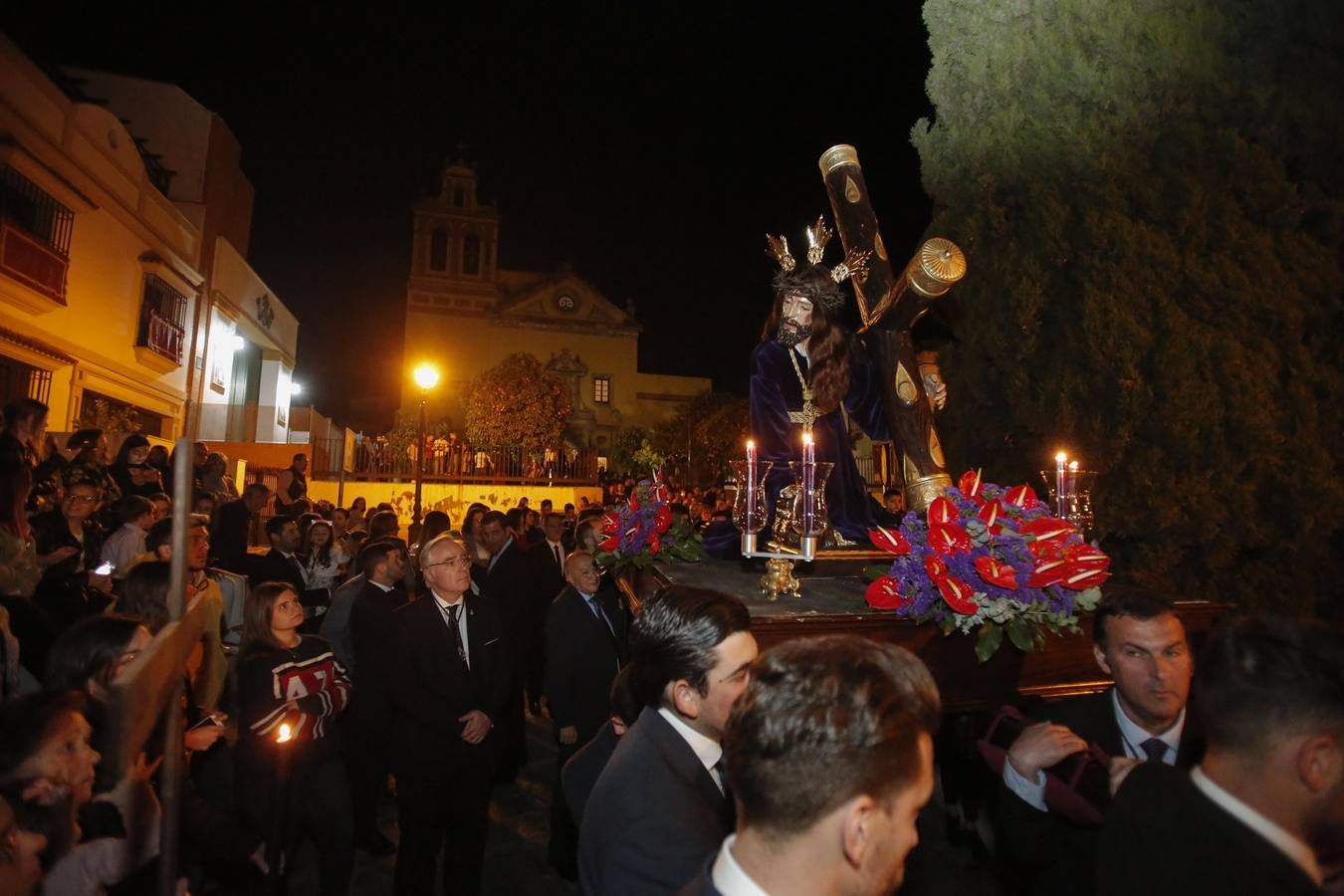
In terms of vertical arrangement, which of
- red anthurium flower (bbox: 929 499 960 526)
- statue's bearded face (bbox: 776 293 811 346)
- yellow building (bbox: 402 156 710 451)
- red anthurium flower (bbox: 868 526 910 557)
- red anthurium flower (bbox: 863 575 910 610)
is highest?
yellow building (bbox: 402 156 710 451)

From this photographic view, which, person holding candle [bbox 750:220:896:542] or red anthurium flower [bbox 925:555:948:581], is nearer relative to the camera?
red anthurium flower [bbox 925:555:948:581]

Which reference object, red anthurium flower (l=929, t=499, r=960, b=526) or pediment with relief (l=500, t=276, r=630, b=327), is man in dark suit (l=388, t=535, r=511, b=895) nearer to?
red anthurium flower (l=929, t=499, r=960, b=526)

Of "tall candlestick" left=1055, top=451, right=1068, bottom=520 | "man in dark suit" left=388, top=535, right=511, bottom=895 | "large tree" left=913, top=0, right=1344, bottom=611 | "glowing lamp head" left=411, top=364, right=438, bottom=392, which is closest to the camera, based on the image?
"man in dark suit" left=388, top=535, right=511, bottom=895

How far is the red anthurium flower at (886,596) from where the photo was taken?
3.10 meters

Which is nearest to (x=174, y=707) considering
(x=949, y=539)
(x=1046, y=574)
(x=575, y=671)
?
(x=949, y=539)

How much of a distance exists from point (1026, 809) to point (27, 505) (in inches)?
287

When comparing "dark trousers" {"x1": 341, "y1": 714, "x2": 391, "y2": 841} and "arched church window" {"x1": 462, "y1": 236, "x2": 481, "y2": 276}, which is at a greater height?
"arched church window" {"x1": 462, "y1": 236, "x2": 481, "y2": 276}

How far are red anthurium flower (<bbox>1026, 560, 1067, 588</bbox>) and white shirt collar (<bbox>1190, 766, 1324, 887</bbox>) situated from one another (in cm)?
148

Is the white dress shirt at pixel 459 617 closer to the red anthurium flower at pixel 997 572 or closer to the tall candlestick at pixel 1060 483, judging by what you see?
the red anthurium flower at pixel 997 572

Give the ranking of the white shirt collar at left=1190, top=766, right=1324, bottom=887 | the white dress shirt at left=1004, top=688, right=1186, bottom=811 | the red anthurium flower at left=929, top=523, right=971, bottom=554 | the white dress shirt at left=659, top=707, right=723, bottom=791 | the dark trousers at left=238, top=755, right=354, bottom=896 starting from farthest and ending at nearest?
the dark trousers at left=238, top=755, right=354, bottom=896 → the red anthurium flower at left=929, top=523, right=971, bottom=554 → the white dress shirt at left=1004, top=688, right=1186, bottom=811 → the white dress shirt at left=659, top=707, right=723, bottom=791 → the white shirt collar at left=1190, top=766, right=1324, bottom=887

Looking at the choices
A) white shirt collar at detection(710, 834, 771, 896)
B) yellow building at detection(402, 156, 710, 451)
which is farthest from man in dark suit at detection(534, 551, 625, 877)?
yellow building at detection(402, 156, 710, 451)

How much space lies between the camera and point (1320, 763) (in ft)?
4.90

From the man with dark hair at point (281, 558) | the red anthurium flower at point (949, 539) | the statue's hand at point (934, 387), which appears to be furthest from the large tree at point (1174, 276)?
the man with dark hair at point (281, 558)

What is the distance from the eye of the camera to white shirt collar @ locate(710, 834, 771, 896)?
1.17 m
